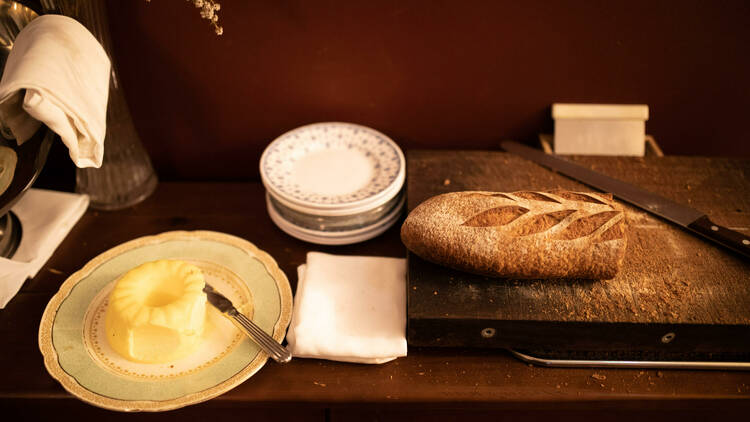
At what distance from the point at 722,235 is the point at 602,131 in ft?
0.96

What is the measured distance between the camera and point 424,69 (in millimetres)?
974

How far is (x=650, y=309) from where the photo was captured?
73 centimetres

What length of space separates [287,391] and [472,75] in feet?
1.99

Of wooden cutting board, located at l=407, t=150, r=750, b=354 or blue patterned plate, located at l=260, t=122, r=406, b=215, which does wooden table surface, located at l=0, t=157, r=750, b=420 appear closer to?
wooden cutting board, located at l=407, t=150, r=750, b=354

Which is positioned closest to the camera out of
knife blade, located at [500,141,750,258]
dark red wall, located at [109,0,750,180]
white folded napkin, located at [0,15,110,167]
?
white folded napkin, located at [0,15,110,167]

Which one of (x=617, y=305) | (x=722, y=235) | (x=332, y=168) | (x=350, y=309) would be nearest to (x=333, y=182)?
(x=332, y=168)

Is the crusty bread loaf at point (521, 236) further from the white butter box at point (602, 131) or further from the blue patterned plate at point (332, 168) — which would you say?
the white butter box at point (602, 131)

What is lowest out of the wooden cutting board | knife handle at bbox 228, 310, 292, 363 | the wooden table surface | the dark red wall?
the wooden table surface

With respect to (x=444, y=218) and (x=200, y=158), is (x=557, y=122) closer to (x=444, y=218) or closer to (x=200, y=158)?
(x=444, y=218)

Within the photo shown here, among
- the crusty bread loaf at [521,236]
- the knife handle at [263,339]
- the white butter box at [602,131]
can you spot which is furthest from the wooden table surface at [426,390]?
the white butter box at [602,131]

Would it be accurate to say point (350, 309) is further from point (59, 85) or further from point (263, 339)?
point (59, 85)

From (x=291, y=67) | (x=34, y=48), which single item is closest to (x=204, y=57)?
(x=291, y=67)

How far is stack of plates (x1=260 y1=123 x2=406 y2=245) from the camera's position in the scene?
0.89m

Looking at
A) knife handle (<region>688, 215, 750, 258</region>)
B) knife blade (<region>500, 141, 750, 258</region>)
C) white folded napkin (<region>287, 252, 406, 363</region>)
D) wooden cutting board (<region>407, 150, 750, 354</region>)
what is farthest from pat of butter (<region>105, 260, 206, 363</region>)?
knife handle (<region>688, 215, 750, 258</region>)
